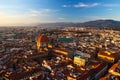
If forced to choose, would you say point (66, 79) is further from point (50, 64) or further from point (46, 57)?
point (46, 57)

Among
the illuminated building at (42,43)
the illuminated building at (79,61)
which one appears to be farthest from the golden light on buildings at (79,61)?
the illuminated building at (42,43)

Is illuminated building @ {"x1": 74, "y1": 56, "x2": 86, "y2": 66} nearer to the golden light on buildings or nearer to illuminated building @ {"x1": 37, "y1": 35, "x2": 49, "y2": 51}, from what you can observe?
the golden light on buildings

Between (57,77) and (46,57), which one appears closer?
(57,77)

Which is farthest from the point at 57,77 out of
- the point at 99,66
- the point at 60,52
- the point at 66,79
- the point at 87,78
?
the point at 60,52

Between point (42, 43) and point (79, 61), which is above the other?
point (42, 43)

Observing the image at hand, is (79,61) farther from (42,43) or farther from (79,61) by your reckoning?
(42,43)

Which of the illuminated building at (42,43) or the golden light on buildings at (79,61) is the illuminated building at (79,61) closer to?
the golden light on buildings at (79,61)

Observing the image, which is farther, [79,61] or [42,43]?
[42,43]

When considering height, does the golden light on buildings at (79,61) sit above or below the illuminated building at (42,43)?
below

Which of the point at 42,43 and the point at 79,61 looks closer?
the point at 79,61

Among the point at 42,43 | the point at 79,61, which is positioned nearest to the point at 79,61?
the point at 79,61

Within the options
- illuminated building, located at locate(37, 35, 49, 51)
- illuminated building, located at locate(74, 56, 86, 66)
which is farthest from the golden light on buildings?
illuminated building, located at locate(37, 35, 49, 51)
